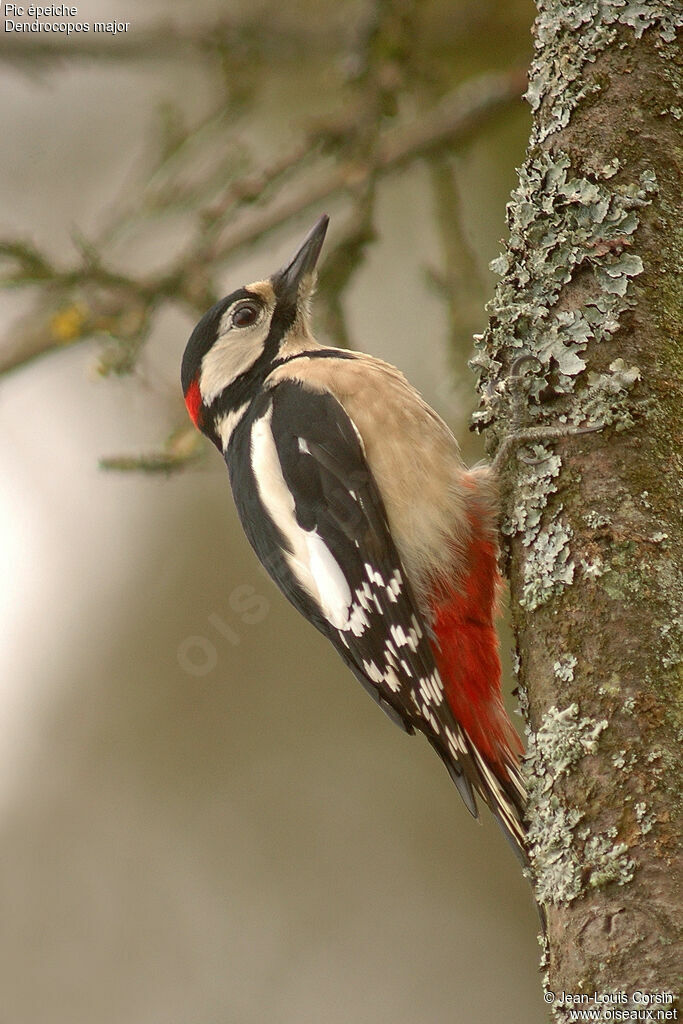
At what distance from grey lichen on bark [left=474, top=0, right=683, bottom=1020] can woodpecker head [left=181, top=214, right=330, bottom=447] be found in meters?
1.16

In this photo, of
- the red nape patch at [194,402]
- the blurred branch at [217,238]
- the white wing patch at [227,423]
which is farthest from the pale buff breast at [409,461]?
the blurred branch at [217,238]

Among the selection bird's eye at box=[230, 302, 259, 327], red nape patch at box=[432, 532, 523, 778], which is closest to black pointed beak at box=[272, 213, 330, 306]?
bird's eye at box=[230, 302, 259, 327]

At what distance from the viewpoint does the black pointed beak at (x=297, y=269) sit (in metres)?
3.16

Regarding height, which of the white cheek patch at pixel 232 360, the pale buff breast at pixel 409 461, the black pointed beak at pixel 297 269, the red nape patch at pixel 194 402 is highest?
the black pointed beak at pixel 297 269

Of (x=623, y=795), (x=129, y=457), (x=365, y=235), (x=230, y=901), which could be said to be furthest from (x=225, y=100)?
(x=230, y=901)

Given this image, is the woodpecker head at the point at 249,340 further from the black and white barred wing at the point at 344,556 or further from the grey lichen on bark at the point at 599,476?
the grey lichen on bark at the point at 599,476

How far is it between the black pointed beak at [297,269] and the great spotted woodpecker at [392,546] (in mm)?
417

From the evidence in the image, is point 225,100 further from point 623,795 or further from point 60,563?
point 623,795

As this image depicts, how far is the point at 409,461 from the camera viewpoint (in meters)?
2.63

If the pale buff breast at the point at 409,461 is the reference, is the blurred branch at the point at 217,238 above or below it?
above

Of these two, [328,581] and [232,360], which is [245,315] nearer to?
[232,360]

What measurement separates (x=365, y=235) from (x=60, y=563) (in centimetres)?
224

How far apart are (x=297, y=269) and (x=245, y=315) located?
8.9 inches

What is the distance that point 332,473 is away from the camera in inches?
104
